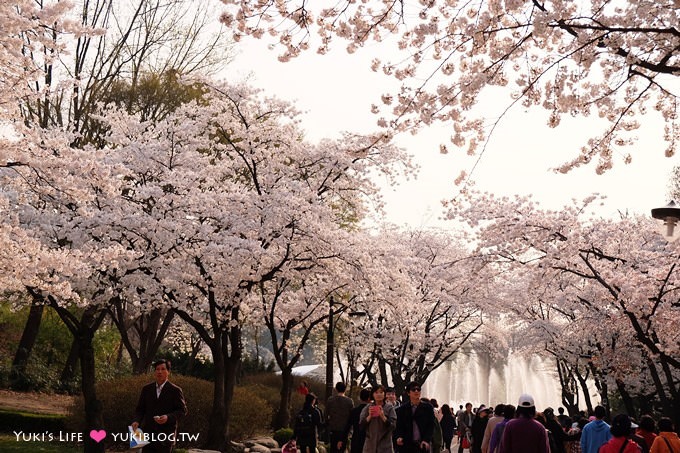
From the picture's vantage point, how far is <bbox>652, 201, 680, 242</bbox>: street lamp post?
13047mm

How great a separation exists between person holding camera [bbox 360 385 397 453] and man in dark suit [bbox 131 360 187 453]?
2452 mm

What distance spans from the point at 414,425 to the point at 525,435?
2.33 m

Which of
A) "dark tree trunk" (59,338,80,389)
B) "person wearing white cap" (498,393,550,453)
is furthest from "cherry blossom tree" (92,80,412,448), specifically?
"person wearing white cap" (498,393,550,453)

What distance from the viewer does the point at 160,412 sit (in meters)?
9.19

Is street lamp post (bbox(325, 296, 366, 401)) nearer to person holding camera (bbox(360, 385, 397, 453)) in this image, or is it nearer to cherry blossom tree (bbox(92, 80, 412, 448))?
cherry blossom tree (bbox(92, 80, 412, 448))

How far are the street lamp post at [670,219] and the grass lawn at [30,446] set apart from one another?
12482mm

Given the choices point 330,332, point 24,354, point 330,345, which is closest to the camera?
point 24,354

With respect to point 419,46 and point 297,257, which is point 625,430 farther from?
point 297,257

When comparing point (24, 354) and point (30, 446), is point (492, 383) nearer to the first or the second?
point (24, 354)

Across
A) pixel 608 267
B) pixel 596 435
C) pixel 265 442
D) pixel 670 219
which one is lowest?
pixel 265 442

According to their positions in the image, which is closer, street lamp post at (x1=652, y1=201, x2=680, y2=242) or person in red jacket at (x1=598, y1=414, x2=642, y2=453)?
person in red jacket at (x1=598, y1=414, x2=642, y2=453)

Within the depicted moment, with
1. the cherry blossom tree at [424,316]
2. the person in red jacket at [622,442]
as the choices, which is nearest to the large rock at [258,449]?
the person in red jacket at [622,442]

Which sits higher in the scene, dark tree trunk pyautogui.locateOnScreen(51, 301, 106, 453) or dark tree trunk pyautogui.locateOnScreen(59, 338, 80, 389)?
dark tree trunk pyautogui.locateOnScreen(59, 338, 80, 389)

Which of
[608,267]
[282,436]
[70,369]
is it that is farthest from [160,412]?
[70,369]
